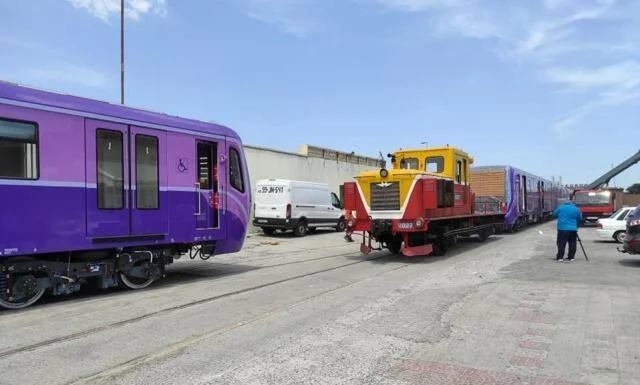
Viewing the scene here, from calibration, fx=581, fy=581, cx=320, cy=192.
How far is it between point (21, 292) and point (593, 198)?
32.6 meters

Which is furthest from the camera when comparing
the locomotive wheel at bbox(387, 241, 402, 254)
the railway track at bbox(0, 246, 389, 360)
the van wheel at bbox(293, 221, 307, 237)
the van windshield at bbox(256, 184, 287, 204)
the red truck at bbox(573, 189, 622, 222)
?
the red truck at bbox(573, 189, 622, 222)

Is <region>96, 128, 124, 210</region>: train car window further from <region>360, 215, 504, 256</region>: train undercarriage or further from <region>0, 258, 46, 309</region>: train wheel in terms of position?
<region>360, 215, 504, 256</region>: train undercarriage

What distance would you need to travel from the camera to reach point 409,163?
17.8 m

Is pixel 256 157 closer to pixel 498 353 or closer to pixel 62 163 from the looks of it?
pixel 62 163

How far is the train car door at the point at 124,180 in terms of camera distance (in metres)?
9.42

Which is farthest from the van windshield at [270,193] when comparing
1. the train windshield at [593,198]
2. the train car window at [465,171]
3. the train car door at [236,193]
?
the train windshield at [593,198]

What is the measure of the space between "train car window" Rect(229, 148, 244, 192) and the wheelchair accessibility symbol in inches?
53.3

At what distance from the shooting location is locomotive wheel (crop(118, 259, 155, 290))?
10447 millimetres

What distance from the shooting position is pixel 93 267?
967cm

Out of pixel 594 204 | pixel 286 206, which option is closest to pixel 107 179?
pixel 286 206

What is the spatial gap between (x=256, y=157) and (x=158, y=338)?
2079 centimetres

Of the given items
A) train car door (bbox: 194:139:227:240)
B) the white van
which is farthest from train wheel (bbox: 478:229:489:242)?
train car door (bbox: 194:139:227:240)

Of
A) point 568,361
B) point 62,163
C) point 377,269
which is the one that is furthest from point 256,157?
point 568,361

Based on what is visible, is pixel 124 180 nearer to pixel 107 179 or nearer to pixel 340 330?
pixel 107 179
